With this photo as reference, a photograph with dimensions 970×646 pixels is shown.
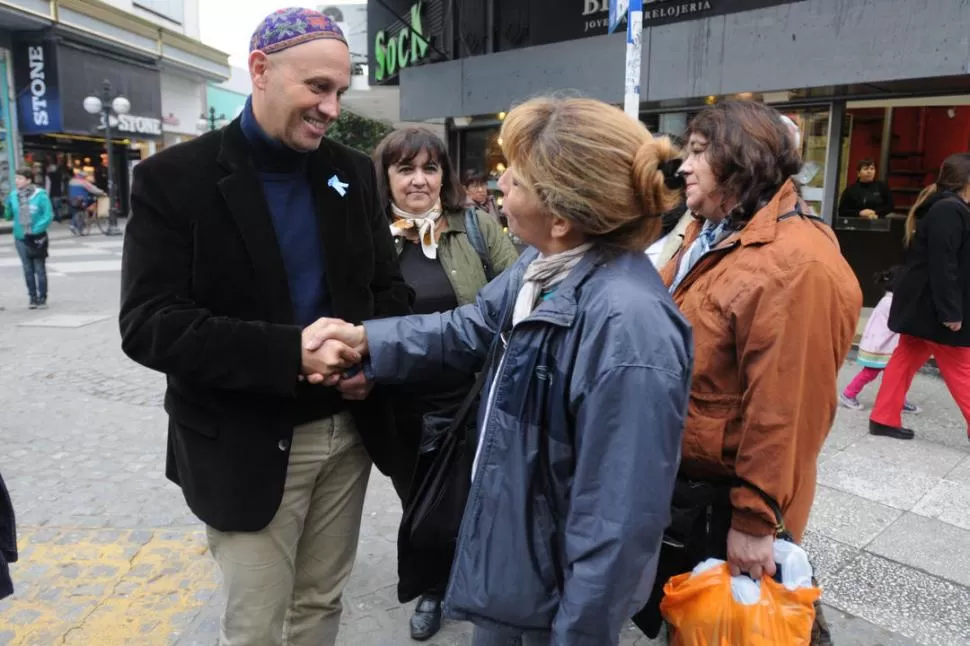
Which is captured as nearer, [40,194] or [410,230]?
[410,230]

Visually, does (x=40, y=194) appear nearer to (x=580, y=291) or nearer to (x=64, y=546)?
(x=64, y=546)

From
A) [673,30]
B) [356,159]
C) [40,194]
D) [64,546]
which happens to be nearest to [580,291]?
[356,159]

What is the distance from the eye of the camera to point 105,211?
92.5 feet

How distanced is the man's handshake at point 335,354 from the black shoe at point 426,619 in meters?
1.38

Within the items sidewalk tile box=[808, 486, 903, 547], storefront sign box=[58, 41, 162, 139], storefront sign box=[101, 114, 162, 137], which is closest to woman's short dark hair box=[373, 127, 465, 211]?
sidewalk tile box=[808, 486, 903, 547]

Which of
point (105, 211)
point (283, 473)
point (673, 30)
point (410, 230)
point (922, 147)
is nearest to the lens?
point (283, 473)

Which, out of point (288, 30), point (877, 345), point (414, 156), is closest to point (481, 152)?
point (877, 345)

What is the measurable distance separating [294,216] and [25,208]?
1010 centimetres

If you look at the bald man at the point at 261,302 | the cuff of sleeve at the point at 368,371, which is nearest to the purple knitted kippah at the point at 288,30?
the bald man at the point at 261,302

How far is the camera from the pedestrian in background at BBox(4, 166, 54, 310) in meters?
10.1

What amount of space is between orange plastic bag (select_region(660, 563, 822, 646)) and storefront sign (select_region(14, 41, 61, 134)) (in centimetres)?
2875

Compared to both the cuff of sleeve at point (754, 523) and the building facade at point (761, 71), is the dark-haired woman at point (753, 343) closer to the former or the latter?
the cuff of sleeve at point (754, 523)

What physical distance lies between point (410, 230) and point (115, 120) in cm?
2731

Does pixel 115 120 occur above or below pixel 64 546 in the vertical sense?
above
